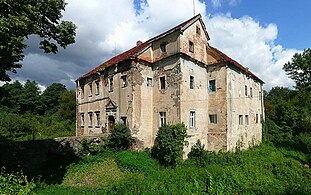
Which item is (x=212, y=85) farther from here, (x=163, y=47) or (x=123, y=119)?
(x=123, y=119)

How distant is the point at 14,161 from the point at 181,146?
10.7m

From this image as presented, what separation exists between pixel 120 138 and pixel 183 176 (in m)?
5.98

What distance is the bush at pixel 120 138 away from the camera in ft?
52.1

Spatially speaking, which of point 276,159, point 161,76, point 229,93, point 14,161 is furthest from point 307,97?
point 14,161

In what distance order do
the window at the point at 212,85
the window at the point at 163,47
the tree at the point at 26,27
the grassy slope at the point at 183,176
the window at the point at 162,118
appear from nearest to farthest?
1. the tree at the point at 26,27
2. the grassy slope at the point at 183,176
3. the window at the point at 162,118
4. the window at the point at 163,47
5. the window at the point at 212,85

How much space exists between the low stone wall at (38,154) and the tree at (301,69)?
121ft

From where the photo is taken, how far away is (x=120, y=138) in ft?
52.1

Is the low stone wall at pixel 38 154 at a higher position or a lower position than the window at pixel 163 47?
lower

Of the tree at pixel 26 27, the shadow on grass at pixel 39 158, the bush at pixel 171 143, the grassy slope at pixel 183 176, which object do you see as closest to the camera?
the tree at pixel 26 27

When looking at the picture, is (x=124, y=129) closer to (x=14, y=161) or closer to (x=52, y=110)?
(x=14, y=161)

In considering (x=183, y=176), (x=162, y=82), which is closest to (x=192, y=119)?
(x=162, y=82)

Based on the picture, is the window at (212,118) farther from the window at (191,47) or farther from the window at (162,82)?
the window at (191,47)

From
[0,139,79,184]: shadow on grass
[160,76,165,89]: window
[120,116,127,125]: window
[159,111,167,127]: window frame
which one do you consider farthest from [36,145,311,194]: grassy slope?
[160,76,165,89]: window

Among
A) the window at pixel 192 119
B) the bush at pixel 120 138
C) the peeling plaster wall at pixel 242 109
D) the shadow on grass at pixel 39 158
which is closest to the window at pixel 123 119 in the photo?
the bush at pixel 120 138
